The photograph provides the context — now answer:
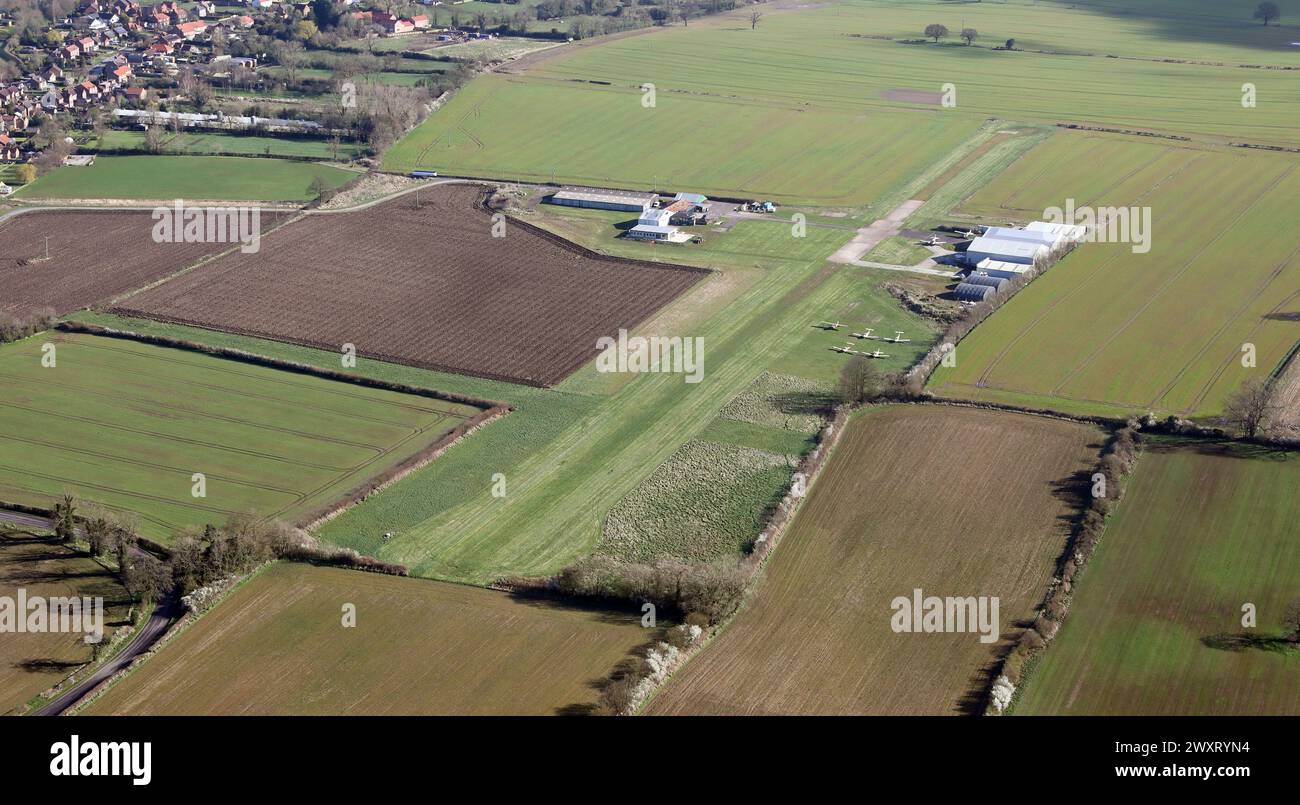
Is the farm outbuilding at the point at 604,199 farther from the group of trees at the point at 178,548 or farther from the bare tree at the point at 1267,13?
the bare tree at the point at 1267,13

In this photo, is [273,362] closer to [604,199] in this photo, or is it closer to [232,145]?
[604,199]

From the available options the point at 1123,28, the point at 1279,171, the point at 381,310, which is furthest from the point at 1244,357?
the point at 1123,28

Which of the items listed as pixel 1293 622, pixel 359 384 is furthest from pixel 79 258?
pixel 1293 622

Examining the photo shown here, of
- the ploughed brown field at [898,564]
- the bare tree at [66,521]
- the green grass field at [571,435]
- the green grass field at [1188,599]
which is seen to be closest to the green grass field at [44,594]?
the bare tree at [66,521]

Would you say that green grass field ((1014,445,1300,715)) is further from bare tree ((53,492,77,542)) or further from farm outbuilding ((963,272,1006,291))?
bare tree ((53,492,77,542))

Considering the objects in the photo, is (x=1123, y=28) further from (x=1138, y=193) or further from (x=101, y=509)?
(x=101, y=509)

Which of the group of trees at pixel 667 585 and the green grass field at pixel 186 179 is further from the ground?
the green grass field at pixel 186 179
